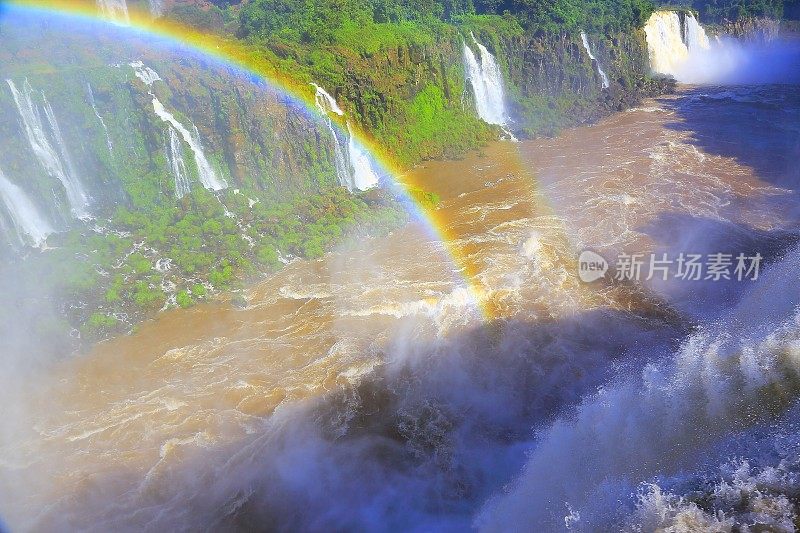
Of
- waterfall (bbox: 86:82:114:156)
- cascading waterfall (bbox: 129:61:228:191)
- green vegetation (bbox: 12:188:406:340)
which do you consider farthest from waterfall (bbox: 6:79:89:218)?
cascading waterfall (bbox: 129:61:228:191)

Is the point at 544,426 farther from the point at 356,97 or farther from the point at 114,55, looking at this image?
the point at 114,55

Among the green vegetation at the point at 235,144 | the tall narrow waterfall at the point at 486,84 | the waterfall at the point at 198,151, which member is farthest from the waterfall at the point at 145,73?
the tall narrow waterfall at the point at 486,84

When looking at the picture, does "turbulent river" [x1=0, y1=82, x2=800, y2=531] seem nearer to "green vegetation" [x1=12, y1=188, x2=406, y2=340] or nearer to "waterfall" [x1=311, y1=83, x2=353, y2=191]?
"green vegetation" [x1=12, y1=188, x2=406, y2=340]

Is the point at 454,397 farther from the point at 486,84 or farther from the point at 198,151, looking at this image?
the point at 486,84

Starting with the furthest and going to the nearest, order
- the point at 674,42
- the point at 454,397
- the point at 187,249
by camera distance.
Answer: the point at 674,42 < the point at 187,249 < the point at 454,397

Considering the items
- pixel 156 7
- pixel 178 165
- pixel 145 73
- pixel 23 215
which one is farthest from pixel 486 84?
pixel 156 7

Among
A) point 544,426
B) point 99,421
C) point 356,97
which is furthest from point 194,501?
point 356,97
